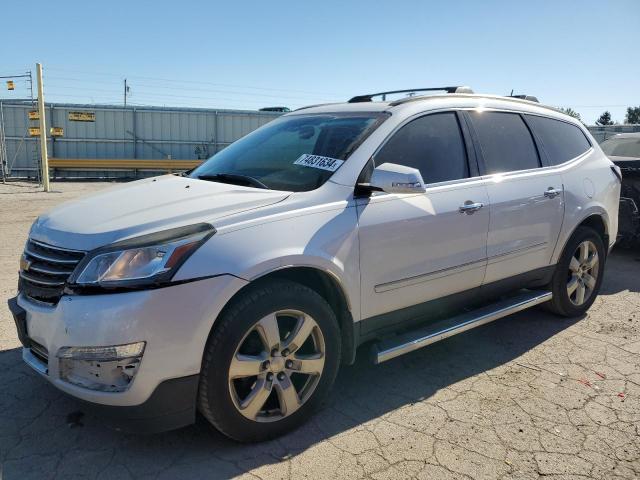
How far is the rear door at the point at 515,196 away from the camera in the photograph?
3676mm

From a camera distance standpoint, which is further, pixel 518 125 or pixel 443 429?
pixel 518 125

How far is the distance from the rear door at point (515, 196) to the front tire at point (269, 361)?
1.51 metres

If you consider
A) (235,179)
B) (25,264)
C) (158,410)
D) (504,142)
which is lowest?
(158,410)

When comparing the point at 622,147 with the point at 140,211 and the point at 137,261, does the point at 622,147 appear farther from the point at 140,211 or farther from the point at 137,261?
the point at 137,261

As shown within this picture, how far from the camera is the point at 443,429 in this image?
288 centimetres

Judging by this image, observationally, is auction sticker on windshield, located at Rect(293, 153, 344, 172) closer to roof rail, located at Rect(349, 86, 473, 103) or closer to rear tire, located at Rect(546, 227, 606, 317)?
roof rail, located at Rect(349, 86, 473, 103)

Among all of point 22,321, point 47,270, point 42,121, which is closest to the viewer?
point 47,270

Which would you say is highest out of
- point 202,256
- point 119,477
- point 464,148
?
point 464,148

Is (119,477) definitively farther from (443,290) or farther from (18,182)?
(18,182)

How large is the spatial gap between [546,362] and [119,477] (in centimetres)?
291

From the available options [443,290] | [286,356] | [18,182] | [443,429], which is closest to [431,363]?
[443,290]

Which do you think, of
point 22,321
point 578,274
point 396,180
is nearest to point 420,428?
point 396,180

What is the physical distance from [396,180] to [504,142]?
153 cm

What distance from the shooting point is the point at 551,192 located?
160 inches
